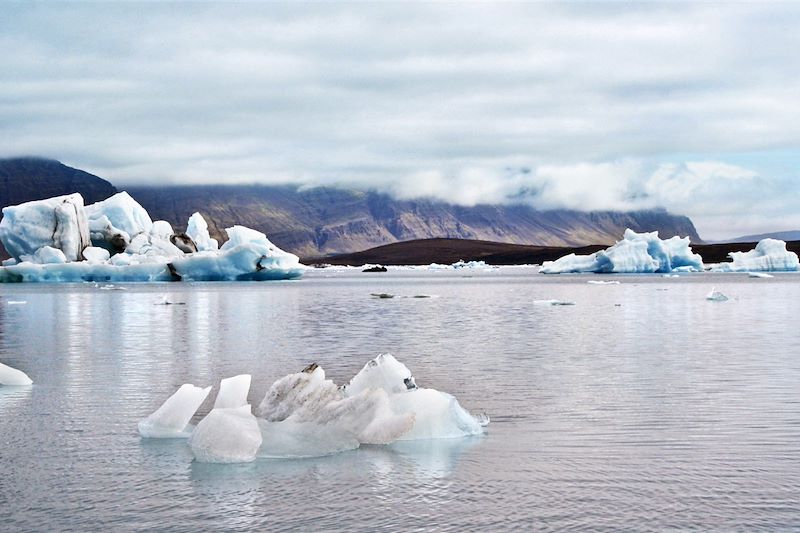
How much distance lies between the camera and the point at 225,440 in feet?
27.0

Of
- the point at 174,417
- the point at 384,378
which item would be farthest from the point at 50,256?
the point at 384,378

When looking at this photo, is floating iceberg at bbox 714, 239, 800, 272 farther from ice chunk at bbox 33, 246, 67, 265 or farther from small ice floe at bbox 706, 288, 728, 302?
ice chunk at bbox 33, 246, 67, 265

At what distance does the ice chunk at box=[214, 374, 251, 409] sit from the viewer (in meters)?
9.49

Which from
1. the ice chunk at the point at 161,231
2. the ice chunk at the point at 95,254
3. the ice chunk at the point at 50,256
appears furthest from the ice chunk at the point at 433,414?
the ice chunk at the point at 161,231

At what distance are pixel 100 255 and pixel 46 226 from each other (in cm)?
413

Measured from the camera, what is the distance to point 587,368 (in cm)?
1496

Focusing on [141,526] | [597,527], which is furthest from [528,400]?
[141,526]

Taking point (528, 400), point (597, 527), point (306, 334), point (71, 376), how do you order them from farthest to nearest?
point (306, 334), point (71, 376), point (528, 400), point (597, 527)

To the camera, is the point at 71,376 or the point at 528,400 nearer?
the point at 528,400

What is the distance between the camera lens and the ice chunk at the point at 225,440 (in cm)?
819

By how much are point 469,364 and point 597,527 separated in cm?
944

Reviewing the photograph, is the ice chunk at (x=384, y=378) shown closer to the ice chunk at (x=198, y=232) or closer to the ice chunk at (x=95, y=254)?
the ice chunk at (x=95, y=254)

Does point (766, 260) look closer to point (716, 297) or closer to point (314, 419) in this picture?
point (716, 297)

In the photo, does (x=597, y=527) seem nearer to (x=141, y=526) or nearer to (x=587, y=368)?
(x=141, y=526)
